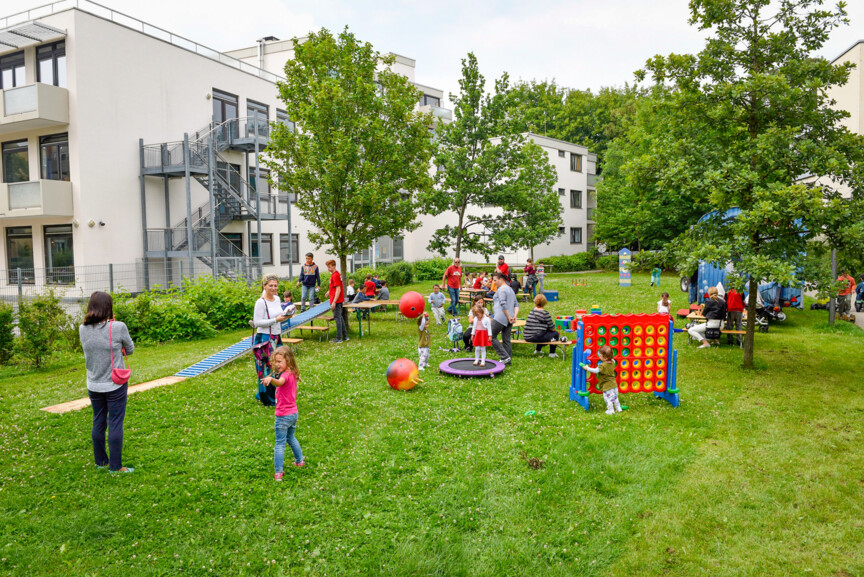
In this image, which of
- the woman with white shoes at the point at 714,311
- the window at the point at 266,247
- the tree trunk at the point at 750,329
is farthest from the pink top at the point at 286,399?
the window at the point at 266,247

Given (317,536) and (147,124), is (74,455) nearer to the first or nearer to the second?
(317,536)

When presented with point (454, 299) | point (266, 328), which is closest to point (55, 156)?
point (454, 299)

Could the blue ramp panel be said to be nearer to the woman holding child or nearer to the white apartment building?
the woman holding child

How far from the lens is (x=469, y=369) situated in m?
11.8

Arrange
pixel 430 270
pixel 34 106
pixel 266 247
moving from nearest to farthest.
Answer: pixel 34 106 → pixel 266 247 → pixel 430 270

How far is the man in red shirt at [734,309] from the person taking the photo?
14648 millimetres

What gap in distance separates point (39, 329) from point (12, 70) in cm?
1745

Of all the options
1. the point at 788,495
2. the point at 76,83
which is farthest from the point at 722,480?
the point at 76,83

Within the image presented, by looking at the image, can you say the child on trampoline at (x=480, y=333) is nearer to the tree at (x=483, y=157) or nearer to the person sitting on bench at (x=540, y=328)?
the person sitting on bench at (x=540, y=328)

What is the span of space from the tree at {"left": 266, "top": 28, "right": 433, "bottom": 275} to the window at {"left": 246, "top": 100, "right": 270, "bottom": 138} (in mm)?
8496

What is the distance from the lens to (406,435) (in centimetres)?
819

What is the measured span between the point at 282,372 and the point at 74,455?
314 centimetres

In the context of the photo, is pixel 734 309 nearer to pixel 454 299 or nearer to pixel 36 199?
pixel 454 299

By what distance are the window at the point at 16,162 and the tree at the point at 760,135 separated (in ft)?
82.3
